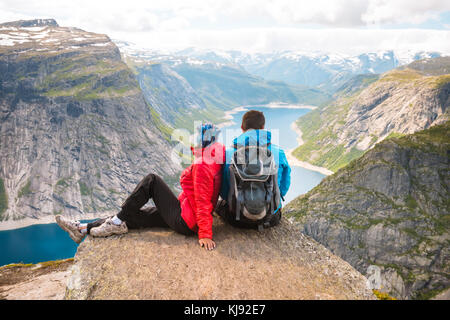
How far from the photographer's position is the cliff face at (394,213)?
89.8m

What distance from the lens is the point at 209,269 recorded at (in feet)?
28.4

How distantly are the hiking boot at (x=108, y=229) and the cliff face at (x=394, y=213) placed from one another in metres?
93.3

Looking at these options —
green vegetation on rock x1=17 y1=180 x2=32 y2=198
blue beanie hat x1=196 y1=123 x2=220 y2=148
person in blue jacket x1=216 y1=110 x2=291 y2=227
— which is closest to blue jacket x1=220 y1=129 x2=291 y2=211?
person in blue jacket x1=216 y1=110 x2=291 y2=227

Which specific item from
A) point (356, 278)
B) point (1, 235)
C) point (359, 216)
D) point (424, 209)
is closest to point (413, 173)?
point (424, 209)

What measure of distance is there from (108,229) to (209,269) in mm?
3835

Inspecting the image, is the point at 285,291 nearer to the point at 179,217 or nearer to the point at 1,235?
the point at 179,217

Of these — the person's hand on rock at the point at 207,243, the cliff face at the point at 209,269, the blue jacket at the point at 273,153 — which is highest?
the blue jacket at the point at 273,153

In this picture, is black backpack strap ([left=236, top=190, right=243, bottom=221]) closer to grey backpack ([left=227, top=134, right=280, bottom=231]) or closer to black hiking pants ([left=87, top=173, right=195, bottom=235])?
grey backpack ([left=227, top=134, right=280, bottom=231])

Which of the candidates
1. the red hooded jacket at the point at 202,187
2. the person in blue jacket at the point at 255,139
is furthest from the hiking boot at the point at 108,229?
the person in blue jacket at the point at 255,139

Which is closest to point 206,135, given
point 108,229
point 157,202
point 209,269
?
point 157,202

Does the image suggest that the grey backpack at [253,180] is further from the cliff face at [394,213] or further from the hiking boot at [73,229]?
the cliff face at [394,213]
